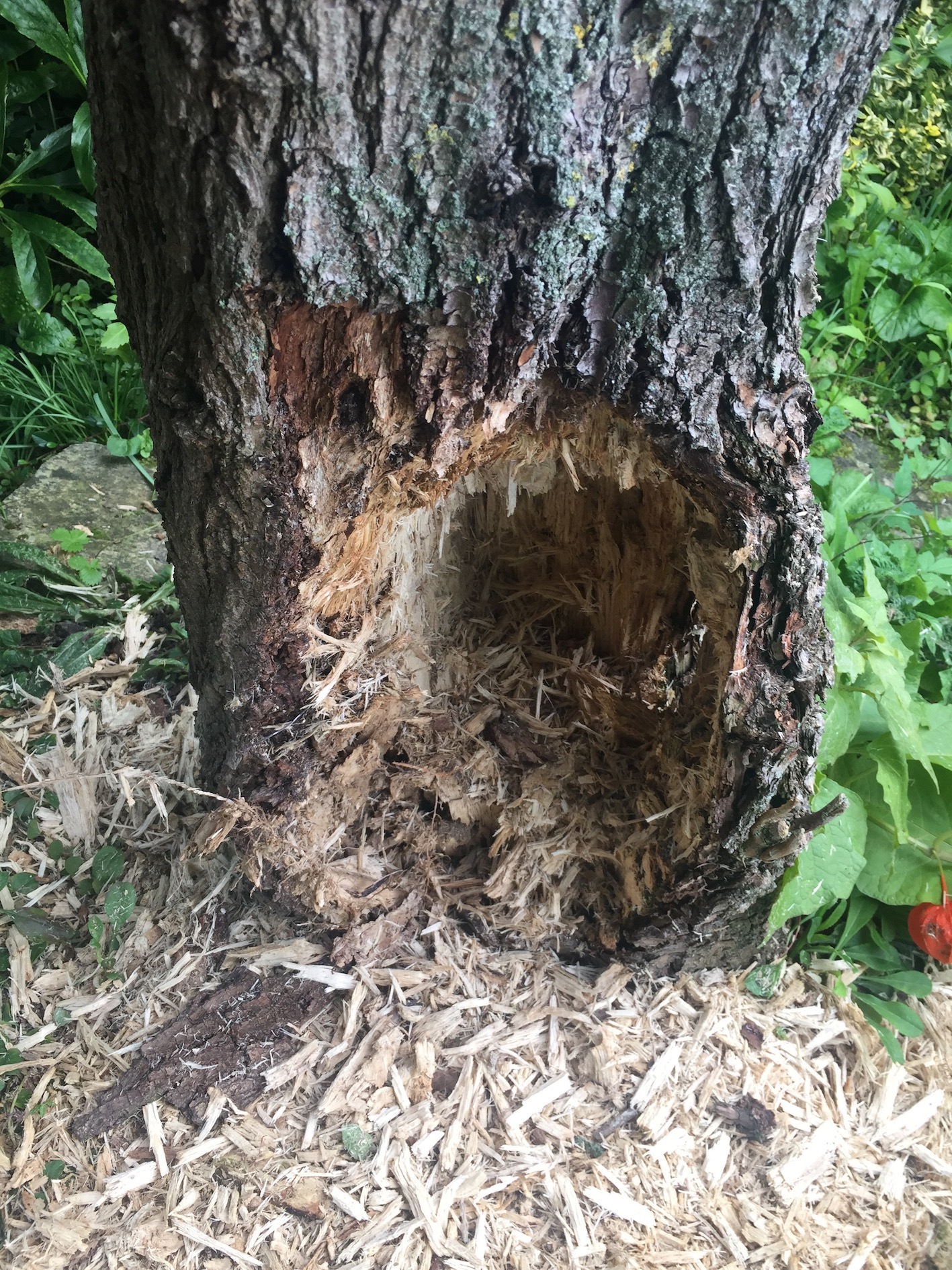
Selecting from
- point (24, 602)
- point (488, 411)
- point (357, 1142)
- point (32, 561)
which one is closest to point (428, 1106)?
point (357, 1142)

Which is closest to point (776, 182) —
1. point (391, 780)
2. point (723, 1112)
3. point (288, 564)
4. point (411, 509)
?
point (411, 509)

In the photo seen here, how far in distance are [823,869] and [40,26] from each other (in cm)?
282

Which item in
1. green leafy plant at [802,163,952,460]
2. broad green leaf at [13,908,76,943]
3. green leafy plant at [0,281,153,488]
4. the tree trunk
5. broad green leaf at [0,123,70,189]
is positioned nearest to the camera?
the tree trunk

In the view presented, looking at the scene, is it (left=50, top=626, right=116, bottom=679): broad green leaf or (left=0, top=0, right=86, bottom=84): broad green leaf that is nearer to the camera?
(left=50, top=626, right=116, bottom=679): broad green leaf

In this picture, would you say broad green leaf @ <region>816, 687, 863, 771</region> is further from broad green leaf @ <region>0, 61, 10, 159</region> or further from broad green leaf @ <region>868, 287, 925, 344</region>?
broad green leaf @ <region>0, 61, 10, 159</region>

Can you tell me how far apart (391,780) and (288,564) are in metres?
0.60

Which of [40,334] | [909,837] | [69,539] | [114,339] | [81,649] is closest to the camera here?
[909,837]

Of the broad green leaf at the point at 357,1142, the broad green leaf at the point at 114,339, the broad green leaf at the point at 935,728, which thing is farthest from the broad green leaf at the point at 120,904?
the broad green leaf at the point at 114,339

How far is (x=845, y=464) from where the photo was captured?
9.84ft

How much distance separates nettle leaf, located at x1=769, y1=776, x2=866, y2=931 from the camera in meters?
1.43

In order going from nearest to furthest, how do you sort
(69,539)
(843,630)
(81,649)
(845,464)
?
1. (843,630)
2. (81,649)
3. (69,539)
4. (845,464)

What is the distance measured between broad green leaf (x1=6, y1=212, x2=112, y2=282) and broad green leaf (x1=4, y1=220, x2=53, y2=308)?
0.02 metres

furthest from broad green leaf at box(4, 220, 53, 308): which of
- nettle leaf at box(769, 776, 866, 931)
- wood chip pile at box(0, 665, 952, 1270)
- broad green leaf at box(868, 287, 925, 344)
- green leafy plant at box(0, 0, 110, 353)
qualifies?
broad green leaf at box(868, 287, 925, 344)

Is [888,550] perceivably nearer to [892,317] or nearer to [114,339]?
[892,317]
